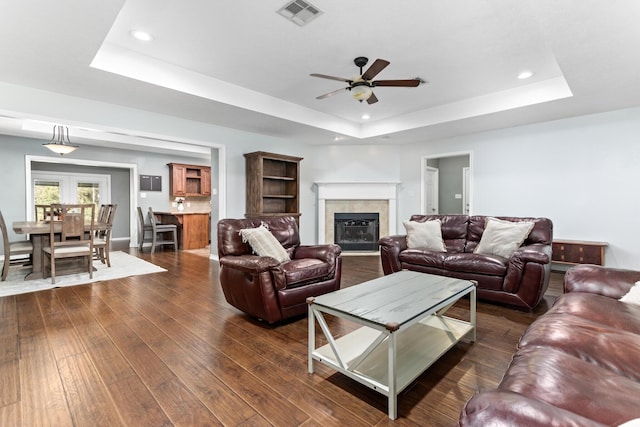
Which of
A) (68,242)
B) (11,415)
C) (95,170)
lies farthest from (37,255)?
(95,170)

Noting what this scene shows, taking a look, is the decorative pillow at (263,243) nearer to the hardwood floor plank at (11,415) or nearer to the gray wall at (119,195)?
the hardwood floor plank at (11,415)

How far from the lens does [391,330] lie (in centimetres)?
155

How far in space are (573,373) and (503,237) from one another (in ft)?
8.81

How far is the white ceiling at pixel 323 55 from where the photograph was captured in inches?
96.7

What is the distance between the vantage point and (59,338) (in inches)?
96.0

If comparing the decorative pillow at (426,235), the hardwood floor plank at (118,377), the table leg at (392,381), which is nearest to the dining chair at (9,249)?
the hardwood floor plank at (118,377)

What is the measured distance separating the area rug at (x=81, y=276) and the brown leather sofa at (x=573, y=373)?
485 cm

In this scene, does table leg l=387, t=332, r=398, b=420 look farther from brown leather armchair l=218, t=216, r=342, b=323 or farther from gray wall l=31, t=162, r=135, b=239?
gray wall l=31, t=162, r=135, b=239

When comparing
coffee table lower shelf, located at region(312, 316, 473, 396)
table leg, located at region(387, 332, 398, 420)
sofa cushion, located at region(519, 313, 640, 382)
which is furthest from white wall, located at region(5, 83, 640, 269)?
table leg, located at region(387, 332, 398, 420)

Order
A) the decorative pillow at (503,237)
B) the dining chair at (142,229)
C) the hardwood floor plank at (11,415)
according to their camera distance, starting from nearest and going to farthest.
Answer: the hardwood floor plank at (11,415) → the decorative pillow at (503,237) → the dining chair at (142,229)

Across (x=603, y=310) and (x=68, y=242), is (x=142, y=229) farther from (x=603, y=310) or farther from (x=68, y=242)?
(x=603, y=310)

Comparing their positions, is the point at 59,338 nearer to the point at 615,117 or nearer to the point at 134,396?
the point at 134,396

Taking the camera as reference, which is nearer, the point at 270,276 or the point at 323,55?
the point at 270,276

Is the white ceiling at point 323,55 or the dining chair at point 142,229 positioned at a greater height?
the white ceiling at point 323,55
